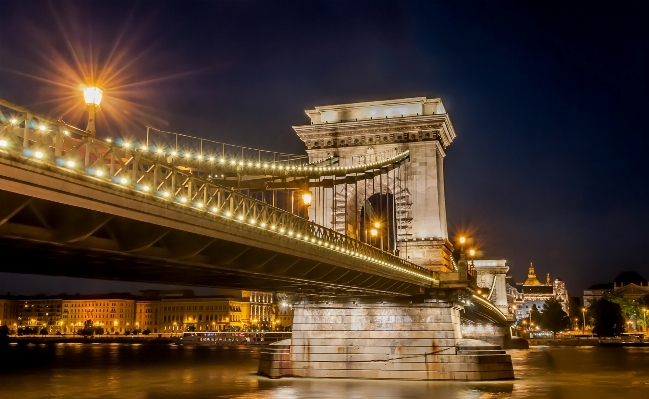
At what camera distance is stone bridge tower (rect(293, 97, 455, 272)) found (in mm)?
58188

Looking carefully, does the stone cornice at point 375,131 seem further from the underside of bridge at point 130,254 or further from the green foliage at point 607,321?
the green foliage at point 607,321

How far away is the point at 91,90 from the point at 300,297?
27770 millimetres

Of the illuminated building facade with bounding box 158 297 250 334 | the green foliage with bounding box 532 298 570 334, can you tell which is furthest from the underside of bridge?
the green foliage with bounding box 532 298 570 334

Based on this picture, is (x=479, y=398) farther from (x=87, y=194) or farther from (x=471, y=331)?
(x=471, y=331)

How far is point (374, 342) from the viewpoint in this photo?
4444 centimetres

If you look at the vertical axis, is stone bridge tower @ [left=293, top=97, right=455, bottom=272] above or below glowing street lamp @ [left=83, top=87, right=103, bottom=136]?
above

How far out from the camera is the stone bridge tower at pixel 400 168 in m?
58.2

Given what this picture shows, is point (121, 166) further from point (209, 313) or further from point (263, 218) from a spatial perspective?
point (209, 313)

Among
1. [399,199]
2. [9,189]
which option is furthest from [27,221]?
[399,199]

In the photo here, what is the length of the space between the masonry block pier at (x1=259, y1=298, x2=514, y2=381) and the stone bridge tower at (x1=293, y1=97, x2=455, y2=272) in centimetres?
1239

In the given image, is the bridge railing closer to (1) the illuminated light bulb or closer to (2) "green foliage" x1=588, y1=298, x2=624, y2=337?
(1) the illuminated light bulb

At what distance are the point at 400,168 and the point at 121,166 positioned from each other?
145 ft

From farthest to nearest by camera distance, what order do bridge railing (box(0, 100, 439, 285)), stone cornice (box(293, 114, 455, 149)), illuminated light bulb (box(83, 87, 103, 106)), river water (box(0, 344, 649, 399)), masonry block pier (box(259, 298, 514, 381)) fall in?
stone cornice (box(293, 114, 455, 149)) < masonry block pier (box(259, 298, 514, 381)) < river water (box(0, 344, 649, 399)) < illuminated light bulb (box(83, 87, 103, 106)) < bridge railing (box(0, 100, 439, 285))

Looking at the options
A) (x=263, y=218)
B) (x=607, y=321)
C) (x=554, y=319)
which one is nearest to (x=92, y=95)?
(x=263, y=218)
